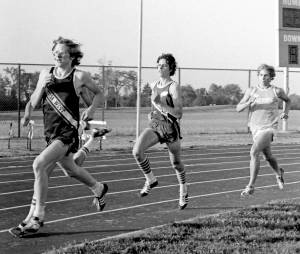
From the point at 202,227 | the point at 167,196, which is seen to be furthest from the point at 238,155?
the point at 202,227

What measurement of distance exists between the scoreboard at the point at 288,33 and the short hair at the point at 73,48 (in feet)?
69.3

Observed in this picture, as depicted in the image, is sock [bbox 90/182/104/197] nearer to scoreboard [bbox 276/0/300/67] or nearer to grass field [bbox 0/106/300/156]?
grass field [bbox 0/106/300/156]

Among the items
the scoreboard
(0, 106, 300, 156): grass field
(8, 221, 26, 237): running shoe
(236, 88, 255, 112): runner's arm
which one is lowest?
(8, 221, 26, 237): running shoe

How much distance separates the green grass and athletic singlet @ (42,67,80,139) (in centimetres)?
131

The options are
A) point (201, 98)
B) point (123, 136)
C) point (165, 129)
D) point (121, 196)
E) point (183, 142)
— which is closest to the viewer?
point (165, 129)

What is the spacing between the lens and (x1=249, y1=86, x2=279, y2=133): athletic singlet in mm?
9727

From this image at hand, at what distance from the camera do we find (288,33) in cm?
2755

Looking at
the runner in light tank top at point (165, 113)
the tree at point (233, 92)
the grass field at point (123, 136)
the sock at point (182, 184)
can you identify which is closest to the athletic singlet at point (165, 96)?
the runner in light tank top at point (165, 113)

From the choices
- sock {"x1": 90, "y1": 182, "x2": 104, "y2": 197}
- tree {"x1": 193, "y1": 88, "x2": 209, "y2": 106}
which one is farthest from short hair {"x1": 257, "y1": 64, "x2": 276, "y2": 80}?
tree {"x1": 193, "y1": 88, "x2": 209, "y2": 106}

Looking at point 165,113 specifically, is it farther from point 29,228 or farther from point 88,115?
point 29,228

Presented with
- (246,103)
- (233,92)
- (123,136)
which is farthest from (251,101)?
(233,92)

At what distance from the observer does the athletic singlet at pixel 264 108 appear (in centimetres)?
973

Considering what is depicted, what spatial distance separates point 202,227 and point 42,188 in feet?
5.81

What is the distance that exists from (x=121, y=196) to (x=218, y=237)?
3704mm
